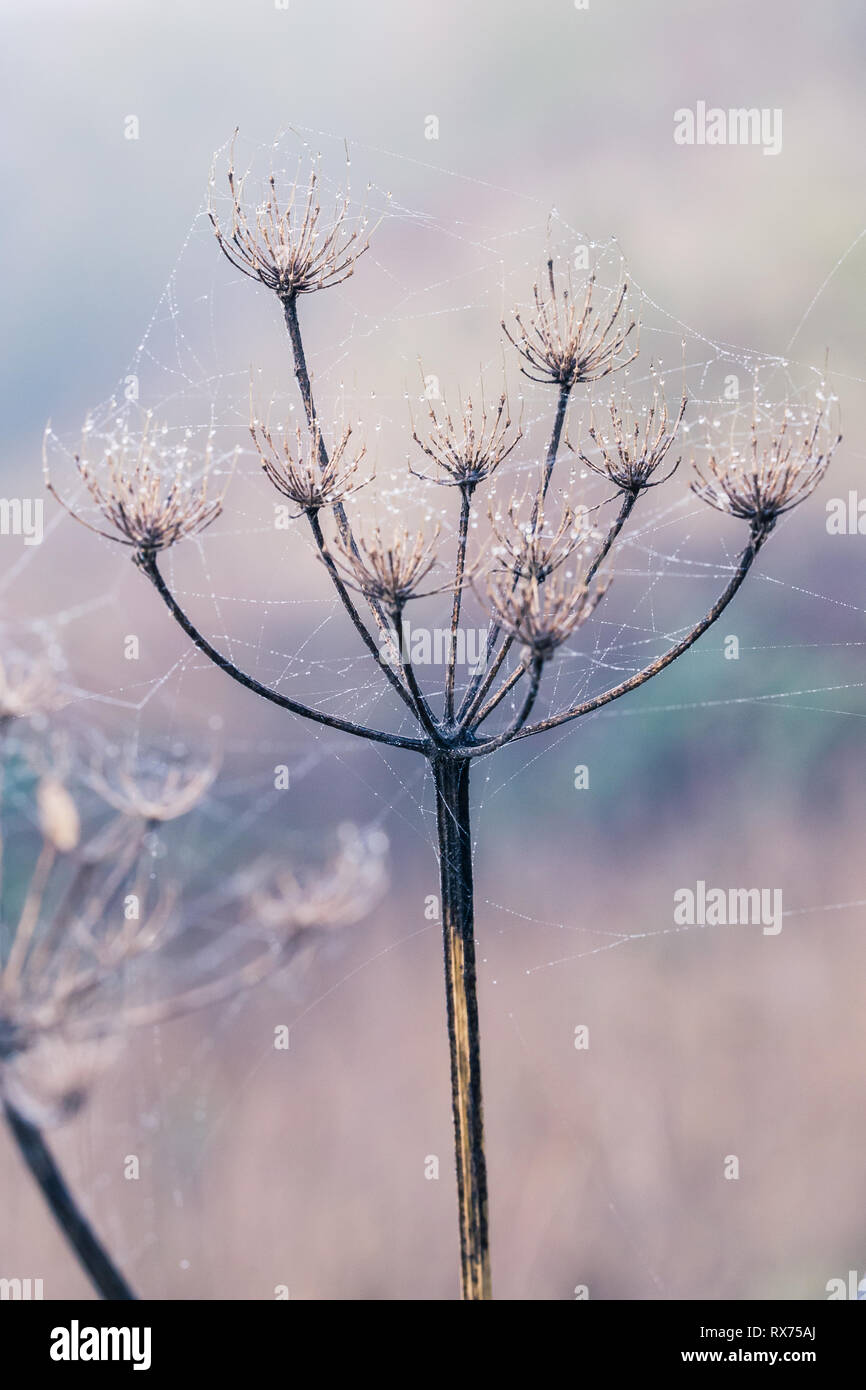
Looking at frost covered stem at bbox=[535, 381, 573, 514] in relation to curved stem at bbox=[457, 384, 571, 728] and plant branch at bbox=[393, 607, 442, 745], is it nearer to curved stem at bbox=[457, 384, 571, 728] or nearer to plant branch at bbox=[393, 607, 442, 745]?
curved stem at bbox=[457, 384, 571, 728]

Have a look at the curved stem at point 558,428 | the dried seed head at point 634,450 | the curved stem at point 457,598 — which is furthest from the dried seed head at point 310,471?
the dried seed head at point 634,450

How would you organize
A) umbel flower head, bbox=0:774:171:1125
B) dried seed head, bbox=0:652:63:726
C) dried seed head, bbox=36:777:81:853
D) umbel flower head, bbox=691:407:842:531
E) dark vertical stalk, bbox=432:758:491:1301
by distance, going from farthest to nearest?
dried seed head, bbox=0:652:63:726 → dark vertical stalk, bbox=432:758:491:1301 → umbel flower head, bbox=691:407:842:531 → dried seed head, bbox=36:777:81:853 → umbel flower head, bbox=0:774:171:1125

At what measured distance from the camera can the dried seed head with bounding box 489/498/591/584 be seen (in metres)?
4.50

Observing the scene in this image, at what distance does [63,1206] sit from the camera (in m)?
3.91

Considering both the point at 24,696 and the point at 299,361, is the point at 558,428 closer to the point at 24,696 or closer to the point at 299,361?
the point at 299,361

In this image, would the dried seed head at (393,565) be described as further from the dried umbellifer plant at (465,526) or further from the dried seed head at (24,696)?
the dried seed head at (24,696)

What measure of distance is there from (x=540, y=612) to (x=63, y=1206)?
3.22 metres

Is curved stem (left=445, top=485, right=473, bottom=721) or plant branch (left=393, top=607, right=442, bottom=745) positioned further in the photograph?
curved stem (left=445, top=485, right=473, bottom=721)

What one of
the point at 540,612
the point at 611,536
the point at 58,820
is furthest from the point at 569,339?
the point at 58,820

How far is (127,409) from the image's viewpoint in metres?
7.80

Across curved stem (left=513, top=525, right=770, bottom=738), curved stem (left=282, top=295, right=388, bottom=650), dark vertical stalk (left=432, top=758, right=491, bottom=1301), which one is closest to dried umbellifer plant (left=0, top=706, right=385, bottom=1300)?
dark vertical stalk (left=432, top=758, right=491, bottom=1301)

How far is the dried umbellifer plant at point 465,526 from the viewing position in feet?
14.8

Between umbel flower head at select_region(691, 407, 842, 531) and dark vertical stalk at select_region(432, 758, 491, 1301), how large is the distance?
1.96 metres
